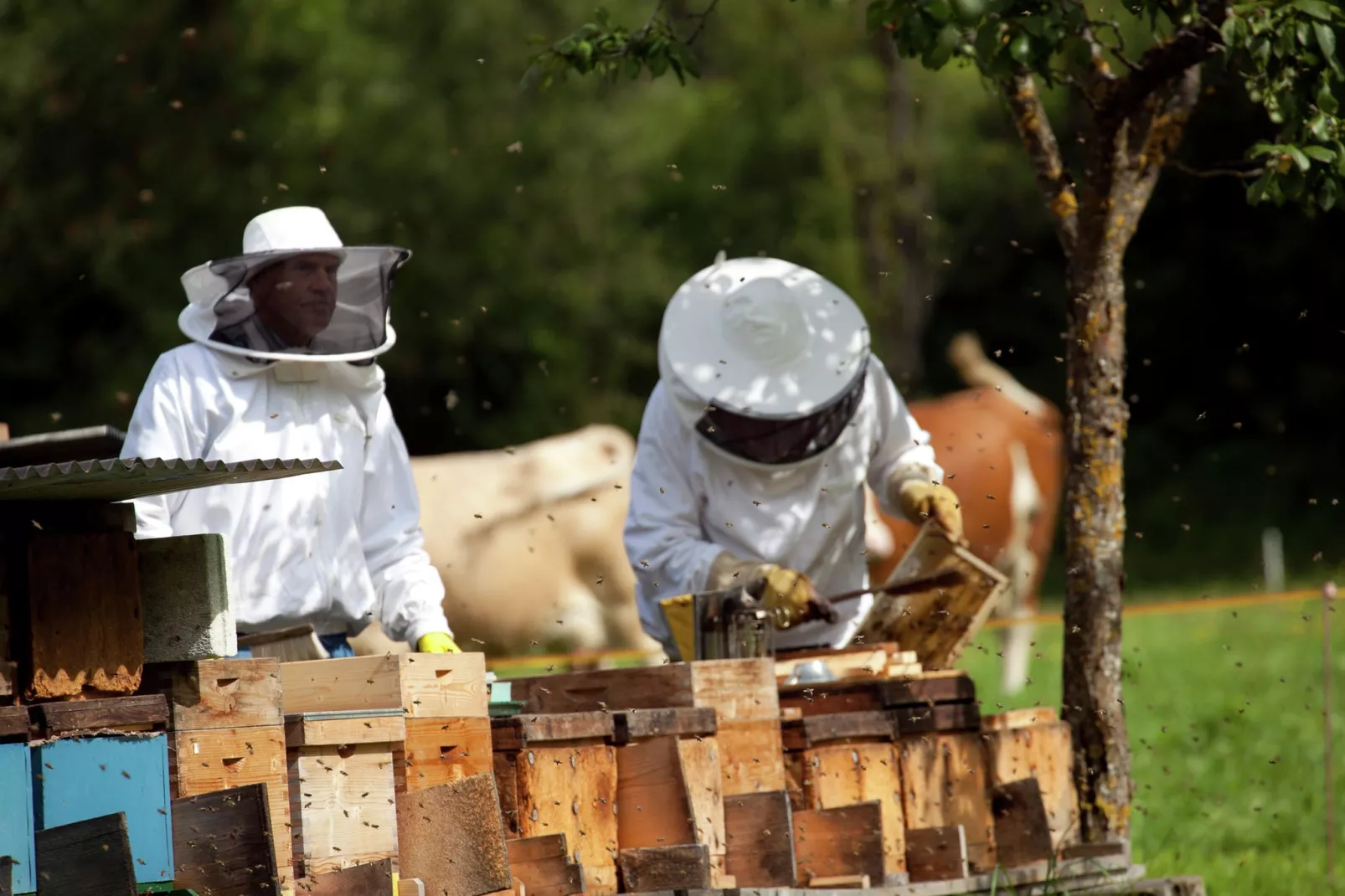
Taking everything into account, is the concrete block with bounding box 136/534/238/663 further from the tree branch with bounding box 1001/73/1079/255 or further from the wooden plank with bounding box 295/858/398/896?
the tree branch with bounding box 1001/73/1079/255

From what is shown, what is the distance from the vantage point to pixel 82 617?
2.77 metres

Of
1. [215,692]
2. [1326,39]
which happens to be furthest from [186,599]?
[1326,39]

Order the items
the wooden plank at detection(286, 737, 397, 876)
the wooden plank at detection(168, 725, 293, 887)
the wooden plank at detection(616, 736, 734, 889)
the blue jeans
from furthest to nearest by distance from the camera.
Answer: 1. the blue jeans
2. the wooden plank at detection(616, 736, 734, 889)
3. the wooden plank at detection(286, 737, 397, 876)
4. the wooden plank at detection(168, 725, 293, 887)

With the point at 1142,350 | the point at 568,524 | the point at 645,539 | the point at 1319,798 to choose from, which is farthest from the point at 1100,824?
the point at 1142,350

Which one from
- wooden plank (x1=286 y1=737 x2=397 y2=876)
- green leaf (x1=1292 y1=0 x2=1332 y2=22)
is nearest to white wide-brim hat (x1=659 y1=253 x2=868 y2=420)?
green leaf (x1=1292 y1=0 x2=1332 y2=22)

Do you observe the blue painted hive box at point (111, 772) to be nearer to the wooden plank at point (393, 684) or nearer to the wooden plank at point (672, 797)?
the wooden plank at point (393, 684)

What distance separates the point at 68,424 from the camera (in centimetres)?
1566

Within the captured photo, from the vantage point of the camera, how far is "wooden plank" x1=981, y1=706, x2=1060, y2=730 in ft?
13.9

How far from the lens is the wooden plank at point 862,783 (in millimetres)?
3836

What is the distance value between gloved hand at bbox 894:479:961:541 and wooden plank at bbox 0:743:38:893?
8.17 feet

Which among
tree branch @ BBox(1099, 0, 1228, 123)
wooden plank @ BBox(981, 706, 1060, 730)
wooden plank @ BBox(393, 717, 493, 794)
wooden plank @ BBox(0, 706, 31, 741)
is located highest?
tree branch @ BBox(1099, 0, 1228, 123)

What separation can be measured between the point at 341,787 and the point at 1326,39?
2510 mm

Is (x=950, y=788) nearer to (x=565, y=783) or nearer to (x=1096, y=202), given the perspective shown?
(x=565, y=783)

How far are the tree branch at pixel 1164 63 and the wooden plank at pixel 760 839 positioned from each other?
2.06 metres
